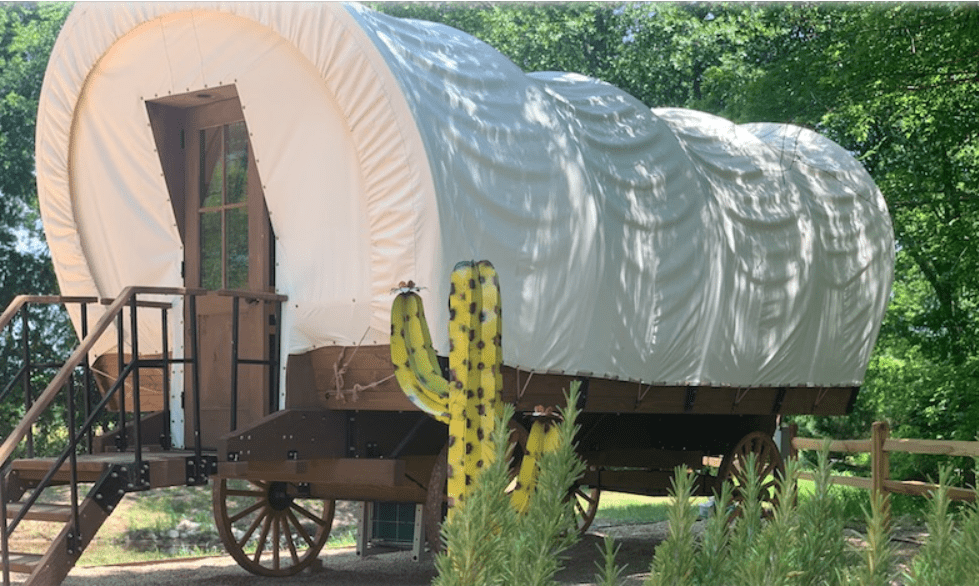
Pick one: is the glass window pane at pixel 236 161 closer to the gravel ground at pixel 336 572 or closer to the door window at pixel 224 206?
the door window at pixel 224 206

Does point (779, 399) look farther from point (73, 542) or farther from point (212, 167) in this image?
point (73, 542)

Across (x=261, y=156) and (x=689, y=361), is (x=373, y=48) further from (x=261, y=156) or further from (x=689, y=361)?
(x=689, y=361)

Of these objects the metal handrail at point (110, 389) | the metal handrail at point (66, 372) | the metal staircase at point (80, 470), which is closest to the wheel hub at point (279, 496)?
the metal staircase at point (80, 470)

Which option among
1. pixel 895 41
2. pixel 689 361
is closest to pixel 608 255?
pixel 689 361

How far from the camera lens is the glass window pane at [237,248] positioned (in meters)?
9.28

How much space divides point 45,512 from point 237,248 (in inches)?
100

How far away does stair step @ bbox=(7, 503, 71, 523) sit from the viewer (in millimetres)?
7492

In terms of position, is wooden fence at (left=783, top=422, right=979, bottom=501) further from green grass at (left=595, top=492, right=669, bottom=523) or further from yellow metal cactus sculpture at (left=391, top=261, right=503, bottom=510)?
green grass at (left=595, top=492, right=669, bottom=523)

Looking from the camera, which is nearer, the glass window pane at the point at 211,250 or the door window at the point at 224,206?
the door window at the point at 224,206

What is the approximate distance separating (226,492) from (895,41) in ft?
25.3

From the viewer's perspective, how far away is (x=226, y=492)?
33.6 feet

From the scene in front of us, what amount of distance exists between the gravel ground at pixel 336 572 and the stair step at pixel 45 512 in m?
2.33

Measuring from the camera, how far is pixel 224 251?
31.0 feet

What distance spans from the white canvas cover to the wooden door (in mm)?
232
